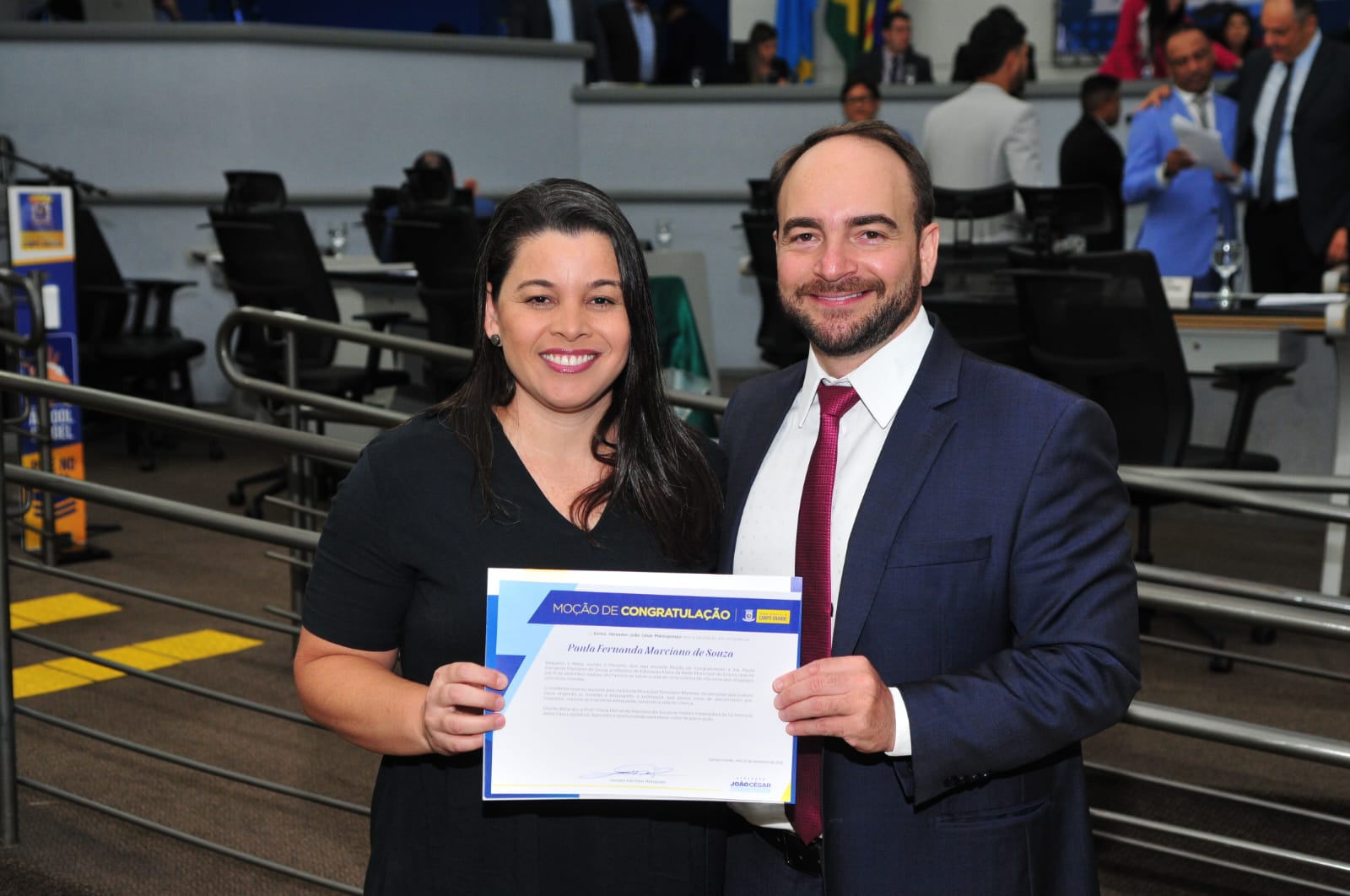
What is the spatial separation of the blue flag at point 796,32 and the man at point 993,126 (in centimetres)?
562

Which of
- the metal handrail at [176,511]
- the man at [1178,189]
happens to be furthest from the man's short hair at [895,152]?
the man at [1178,189]

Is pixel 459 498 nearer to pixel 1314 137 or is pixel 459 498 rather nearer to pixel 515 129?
pixel 1314 137

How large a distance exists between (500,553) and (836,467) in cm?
38

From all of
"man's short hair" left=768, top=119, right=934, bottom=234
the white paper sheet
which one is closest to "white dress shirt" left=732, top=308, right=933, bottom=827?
"man's short hair" left=768, top=119, right=934, bottom=234

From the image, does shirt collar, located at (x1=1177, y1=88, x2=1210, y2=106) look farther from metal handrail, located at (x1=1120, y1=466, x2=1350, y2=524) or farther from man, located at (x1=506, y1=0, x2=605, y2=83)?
man, located at (x1=506, y1=0, x2=605, y2=83)

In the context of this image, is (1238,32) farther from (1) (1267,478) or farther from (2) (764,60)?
(1) (1267,478)

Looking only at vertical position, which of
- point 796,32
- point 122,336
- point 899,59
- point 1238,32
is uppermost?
point 796,32

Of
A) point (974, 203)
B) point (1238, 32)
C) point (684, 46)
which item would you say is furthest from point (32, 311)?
point (1238, 32)

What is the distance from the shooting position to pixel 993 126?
5863 millimetres

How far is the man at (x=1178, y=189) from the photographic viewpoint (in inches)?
223

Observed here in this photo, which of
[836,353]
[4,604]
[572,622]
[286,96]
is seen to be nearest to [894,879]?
→ [572,622]

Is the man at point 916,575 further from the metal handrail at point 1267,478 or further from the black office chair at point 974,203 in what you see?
the black office chair at point 974,203

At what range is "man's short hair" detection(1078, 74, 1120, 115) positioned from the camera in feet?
22.1

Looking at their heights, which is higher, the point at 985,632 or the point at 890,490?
the point at 890,490
